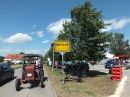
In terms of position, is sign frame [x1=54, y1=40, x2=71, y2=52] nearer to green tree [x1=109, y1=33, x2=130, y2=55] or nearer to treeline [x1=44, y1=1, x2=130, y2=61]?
treeline [x1=44, y1=1, x2=130, y2=61]

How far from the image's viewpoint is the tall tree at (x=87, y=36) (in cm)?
1834

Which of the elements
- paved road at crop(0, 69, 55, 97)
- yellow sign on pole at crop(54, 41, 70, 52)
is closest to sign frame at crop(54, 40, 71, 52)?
yellow sign on pole at crop(54, 41, 70, 52)

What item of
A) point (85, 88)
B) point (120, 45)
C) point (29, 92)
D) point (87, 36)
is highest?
point (120, 45)

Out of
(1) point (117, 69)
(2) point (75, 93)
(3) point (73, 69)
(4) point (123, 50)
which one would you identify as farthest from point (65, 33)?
(4) point (123, 50)

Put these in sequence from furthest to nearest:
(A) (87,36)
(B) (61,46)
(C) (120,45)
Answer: (C) (120,45), (A) (87,36), (B) (61,46)

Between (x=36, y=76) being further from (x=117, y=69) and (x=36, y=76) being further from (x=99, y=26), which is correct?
(x=99, y=26)

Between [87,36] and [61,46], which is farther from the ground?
[87,36]

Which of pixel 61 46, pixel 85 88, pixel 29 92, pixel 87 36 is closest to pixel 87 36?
pixel 87 36

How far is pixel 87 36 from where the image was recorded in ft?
62.2

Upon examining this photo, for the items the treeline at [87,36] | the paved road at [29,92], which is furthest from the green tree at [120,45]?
the paved road at [29,92]

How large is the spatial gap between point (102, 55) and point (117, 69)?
3079 millimetres

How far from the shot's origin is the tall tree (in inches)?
722

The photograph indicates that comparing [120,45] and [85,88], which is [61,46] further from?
[120,45]

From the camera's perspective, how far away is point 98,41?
1861 cm
